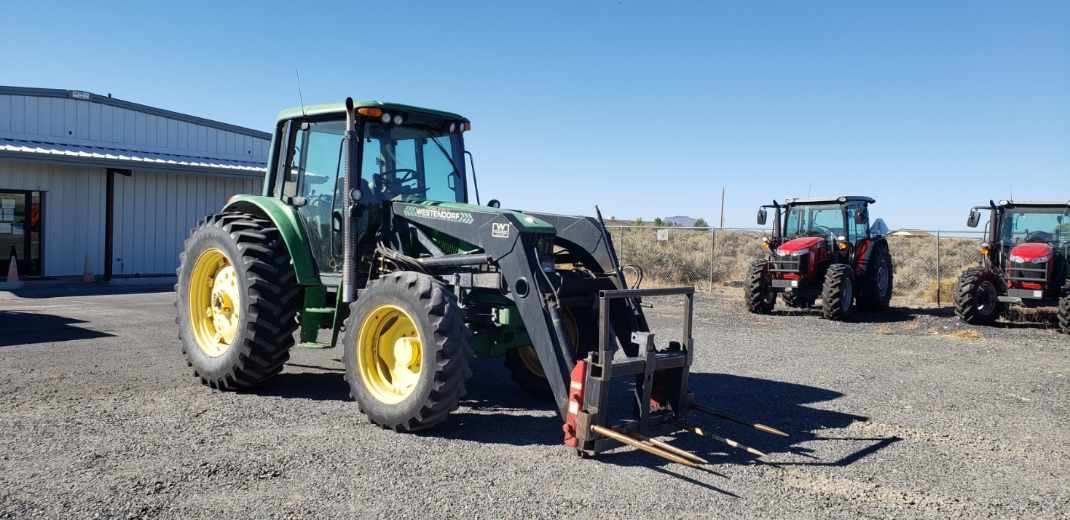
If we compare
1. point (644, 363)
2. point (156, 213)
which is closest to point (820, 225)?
point (644, 363)

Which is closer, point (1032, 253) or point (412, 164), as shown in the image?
point (412, 164)

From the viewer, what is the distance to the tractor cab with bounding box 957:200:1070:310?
1414 centimetres

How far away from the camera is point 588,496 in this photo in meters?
4.67

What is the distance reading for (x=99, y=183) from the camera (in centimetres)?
1883

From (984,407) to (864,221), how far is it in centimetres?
979

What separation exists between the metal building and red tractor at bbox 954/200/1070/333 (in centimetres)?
1633

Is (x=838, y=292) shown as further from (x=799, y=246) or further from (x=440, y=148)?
(x=440, y=148)

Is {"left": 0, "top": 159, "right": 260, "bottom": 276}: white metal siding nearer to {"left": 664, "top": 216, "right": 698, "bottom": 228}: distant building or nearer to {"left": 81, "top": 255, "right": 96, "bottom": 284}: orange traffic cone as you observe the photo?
{"left": 81, "top": 255, "right": 96, "bottom": 284}: orange traffic cone

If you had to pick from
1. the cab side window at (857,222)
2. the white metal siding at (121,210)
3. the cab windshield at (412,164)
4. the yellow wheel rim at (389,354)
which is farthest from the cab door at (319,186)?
the white metal siding at (121,210)

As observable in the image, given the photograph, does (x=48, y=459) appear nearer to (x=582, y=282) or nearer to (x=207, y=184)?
(x=582, y=282)

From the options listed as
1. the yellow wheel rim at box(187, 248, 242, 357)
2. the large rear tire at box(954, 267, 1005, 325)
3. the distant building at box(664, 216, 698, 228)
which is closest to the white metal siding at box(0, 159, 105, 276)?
the yellow wheel rim at box(187, 248, 242, 357)

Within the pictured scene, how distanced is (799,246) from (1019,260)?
12.2ft

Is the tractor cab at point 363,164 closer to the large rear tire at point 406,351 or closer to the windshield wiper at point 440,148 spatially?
the windshield wiper at point 440,148

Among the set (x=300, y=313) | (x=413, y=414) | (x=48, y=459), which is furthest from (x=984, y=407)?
(x=48, y=459)
